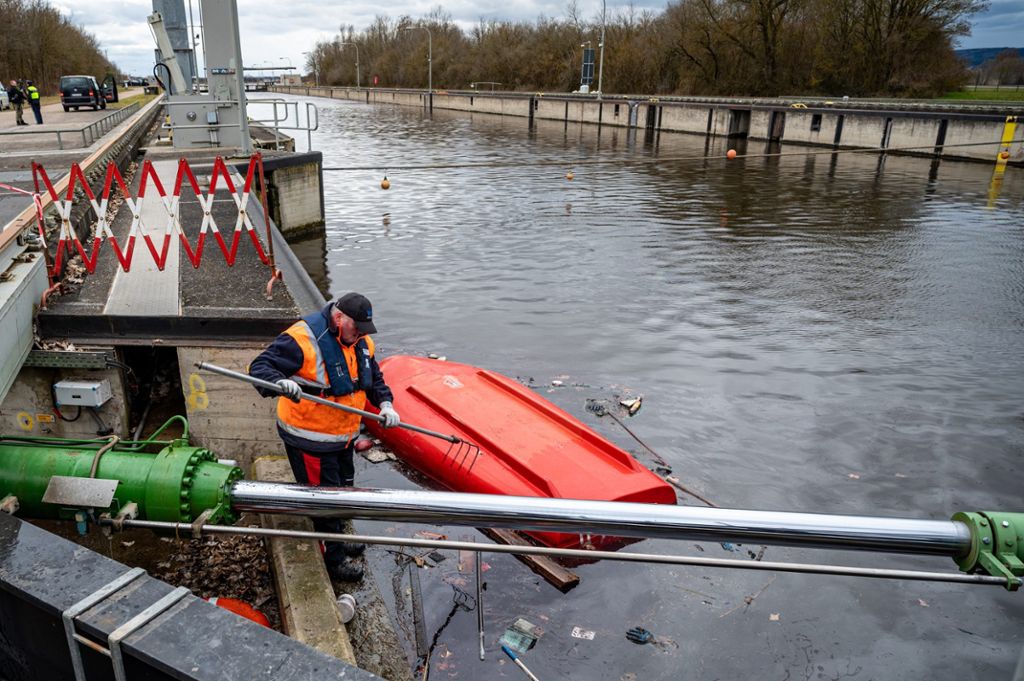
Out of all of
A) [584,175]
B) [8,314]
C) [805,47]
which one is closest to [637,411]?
[8,314]

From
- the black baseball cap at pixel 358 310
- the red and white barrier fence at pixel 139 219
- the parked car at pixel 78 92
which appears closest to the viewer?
the black baseball cap at pixel 358 310

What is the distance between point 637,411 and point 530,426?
258cm

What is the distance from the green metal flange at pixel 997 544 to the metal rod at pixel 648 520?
4 cm

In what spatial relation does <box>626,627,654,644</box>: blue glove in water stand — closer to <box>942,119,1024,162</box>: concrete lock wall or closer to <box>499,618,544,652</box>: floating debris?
<box>499,618,544,652</box>: floating debris

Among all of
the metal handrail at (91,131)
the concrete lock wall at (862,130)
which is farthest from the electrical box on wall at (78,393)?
the concrete lock wall at (862,130)

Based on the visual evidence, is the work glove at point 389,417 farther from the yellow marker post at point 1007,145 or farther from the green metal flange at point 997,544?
the yellow marker post at point 1007,145

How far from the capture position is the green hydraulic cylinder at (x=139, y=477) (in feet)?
13.9

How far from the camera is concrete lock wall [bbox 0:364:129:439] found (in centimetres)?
667

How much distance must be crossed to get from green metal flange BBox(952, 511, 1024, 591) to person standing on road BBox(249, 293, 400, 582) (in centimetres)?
362

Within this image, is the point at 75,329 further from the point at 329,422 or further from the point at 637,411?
the point at 637,411

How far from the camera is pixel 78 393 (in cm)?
661

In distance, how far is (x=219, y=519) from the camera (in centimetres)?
414

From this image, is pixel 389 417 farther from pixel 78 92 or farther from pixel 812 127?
pixel 812 127

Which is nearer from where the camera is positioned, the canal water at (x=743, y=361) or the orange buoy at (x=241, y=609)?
the orange buoy at (x=241, y=609)
